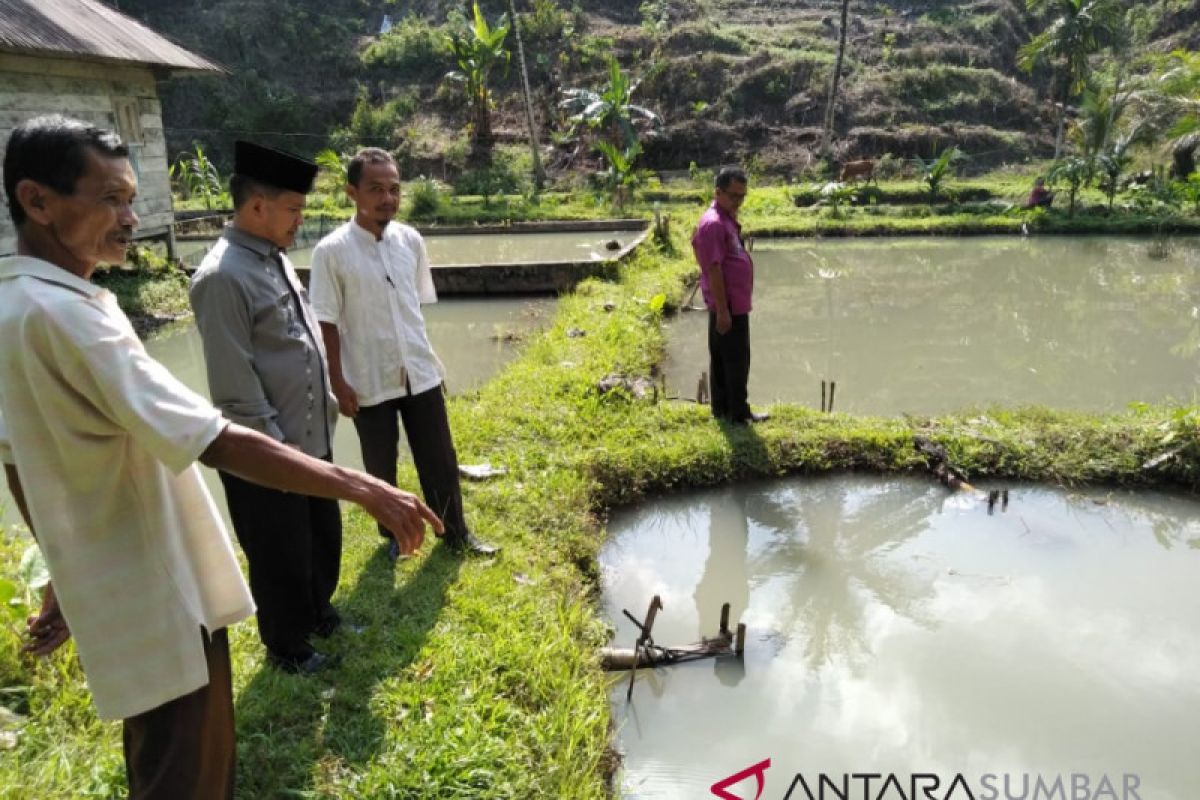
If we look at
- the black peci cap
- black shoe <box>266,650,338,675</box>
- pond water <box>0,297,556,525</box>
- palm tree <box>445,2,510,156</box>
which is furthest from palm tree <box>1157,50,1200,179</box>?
black shoe <box>266,650,338,675</box>

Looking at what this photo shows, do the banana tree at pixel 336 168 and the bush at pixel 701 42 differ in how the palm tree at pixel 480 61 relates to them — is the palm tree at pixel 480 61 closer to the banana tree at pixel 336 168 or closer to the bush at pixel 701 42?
the banana tree at pixel 336 168

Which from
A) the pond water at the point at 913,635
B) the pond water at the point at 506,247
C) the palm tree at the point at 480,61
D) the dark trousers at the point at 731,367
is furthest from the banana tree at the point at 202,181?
the pond water at the point at 913,635

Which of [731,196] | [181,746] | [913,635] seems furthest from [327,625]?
[731,196]

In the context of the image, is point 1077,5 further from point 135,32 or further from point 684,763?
point 684,763

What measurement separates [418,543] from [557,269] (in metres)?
9.00

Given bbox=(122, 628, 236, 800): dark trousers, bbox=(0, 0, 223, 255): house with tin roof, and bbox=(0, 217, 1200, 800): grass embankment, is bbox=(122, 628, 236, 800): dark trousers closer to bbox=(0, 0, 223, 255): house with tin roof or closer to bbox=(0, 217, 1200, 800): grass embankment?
bbox=(0, 217, 1200, 800): grass embankment

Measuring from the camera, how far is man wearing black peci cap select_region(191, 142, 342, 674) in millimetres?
2318

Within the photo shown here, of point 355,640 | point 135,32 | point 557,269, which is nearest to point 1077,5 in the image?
point 557,269

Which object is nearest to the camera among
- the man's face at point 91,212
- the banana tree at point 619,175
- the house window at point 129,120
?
the man's face at point 91,212

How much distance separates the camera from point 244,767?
2.22 meters

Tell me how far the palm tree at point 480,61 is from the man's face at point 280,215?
18553 mm

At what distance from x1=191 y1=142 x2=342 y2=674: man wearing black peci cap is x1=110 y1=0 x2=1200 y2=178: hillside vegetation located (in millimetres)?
19086

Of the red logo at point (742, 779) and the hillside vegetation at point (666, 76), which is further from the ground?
the hillside vegetation at point (666, 76)

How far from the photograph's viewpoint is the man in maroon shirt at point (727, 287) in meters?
4.69
